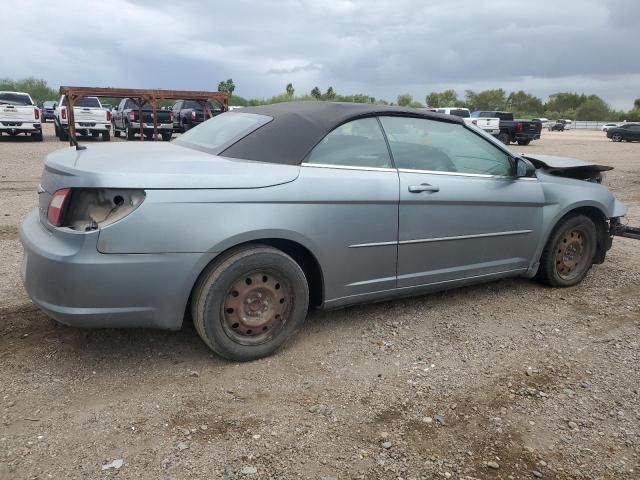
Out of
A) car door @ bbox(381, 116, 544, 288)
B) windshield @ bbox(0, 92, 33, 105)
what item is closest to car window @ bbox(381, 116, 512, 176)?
car door @ bbox(381, 116, 544, 288)

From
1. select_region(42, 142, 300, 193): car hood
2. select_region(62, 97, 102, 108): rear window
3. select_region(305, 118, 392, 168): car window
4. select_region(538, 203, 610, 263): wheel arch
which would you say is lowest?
select_region(538, 203, 610, 263): wheel arch

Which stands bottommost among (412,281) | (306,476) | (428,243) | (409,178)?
(306,476)

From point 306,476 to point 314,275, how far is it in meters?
1.42

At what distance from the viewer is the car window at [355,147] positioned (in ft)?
11.1

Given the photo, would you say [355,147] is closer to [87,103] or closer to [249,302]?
[249,302]

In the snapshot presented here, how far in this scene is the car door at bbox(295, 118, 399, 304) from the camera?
3.27 meters

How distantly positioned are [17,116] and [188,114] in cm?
614

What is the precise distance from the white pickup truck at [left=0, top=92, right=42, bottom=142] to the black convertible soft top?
1878cm

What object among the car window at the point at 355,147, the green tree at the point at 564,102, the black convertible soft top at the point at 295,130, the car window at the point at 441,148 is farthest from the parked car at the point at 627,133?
the green tree at the point at 564,102

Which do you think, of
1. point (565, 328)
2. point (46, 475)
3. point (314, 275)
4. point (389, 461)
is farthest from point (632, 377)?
point (46, 475)

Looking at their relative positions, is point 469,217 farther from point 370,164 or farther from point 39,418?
point 39,418

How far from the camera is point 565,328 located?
155 inches

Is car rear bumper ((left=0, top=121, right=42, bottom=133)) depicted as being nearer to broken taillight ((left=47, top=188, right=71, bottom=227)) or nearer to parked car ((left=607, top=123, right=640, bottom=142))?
broken taillight ((left=47, top=188, right=71, bottom=227))

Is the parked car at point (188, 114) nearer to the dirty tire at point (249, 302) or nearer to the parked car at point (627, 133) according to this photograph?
the dirty tire at point (249, 302)
